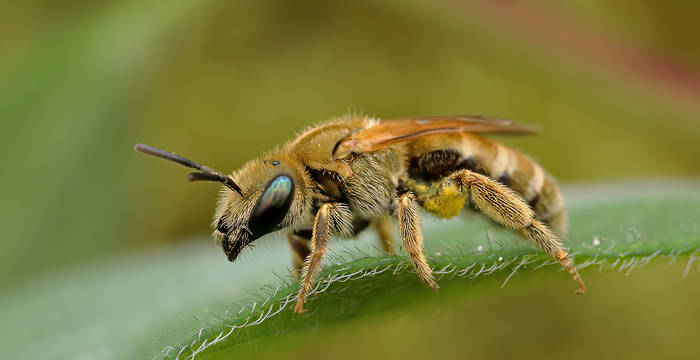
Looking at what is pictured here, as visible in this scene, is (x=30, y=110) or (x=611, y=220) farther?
(x=30, y=110)

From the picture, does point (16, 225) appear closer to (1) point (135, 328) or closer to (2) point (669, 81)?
(1) point (135, 328)

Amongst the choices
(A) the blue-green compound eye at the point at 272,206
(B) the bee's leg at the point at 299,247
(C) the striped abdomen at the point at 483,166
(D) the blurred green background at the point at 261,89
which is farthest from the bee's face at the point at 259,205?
(D) the blurred green background at the point at 261,89

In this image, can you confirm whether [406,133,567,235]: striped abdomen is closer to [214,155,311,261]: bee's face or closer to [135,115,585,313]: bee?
[135,115,585,313]: bee

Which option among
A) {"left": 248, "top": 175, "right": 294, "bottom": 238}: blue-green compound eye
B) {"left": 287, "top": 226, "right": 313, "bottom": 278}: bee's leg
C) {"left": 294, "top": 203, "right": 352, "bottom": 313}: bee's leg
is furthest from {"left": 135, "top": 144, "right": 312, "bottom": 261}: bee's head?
{"left": 287, "top": 226, "right": 313, "bottom": 278}: bee's leg

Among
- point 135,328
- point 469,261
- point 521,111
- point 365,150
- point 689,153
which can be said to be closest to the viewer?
point 469,261

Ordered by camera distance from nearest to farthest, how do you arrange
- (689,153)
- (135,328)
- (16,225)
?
(135,328), (16,225), (689,153)

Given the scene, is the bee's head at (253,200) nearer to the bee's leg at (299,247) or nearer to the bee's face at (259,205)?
the bee's face at (259,205)

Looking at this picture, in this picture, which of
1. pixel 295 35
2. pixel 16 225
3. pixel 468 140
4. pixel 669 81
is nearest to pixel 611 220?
pixel 468 140
